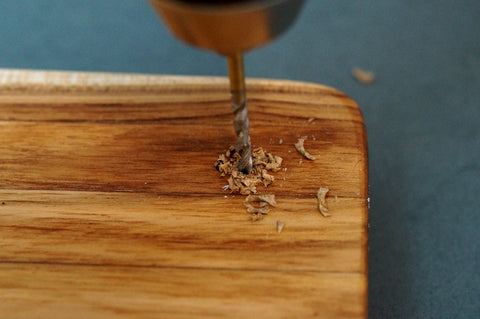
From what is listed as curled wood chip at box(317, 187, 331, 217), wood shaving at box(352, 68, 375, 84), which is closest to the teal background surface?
wood shaving at box(352, 68, 375, 84)

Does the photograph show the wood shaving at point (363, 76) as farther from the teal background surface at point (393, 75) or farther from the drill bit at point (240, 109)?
the drill bit at point (240, 109)

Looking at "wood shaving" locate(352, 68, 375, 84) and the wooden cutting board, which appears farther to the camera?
"wood shaving" locate(352, 68, 375, 84)

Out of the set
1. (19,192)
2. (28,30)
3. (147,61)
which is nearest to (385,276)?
(19,192)

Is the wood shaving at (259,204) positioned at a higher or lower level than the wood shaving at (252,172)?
lower

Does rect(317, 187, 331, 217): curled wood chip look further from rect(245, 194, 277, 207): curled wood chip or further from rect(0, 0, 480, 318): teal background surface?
rect(0, 0, 480, 318): teal background surface

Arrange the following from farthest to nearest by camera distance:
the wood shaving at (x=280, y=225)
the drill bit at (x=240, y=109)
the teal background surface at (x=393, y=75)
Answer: the teal background surface at (x=393, y=75)
the wood shaving at (x=280, y=225)
the drill bit at (x=240, y=109)

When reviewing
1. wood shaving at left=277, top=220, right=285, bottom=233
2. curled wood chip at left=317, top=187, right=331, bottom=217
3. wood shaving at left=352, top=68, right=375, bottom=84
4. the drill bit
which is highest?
wood shaving at left=352, top=68, right=375, bottom=84

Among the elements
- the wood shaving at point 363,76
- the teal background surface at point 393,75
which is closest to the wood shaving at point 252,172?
the teal background surface at point 393,75

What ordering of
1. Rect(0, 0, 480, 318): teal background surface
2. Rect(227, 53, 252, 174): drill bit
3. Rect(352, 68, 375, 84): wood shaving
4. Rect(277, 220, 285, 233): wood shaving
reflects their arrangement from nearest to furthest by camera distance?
Rect(227, 53, 252, 174): drill bit
Rect(277, 220, 285, 233): wood shaving
Rect(0, 0, 480, 318): teal background surface
Rect(352, 68, 375, 84): wood shaving
